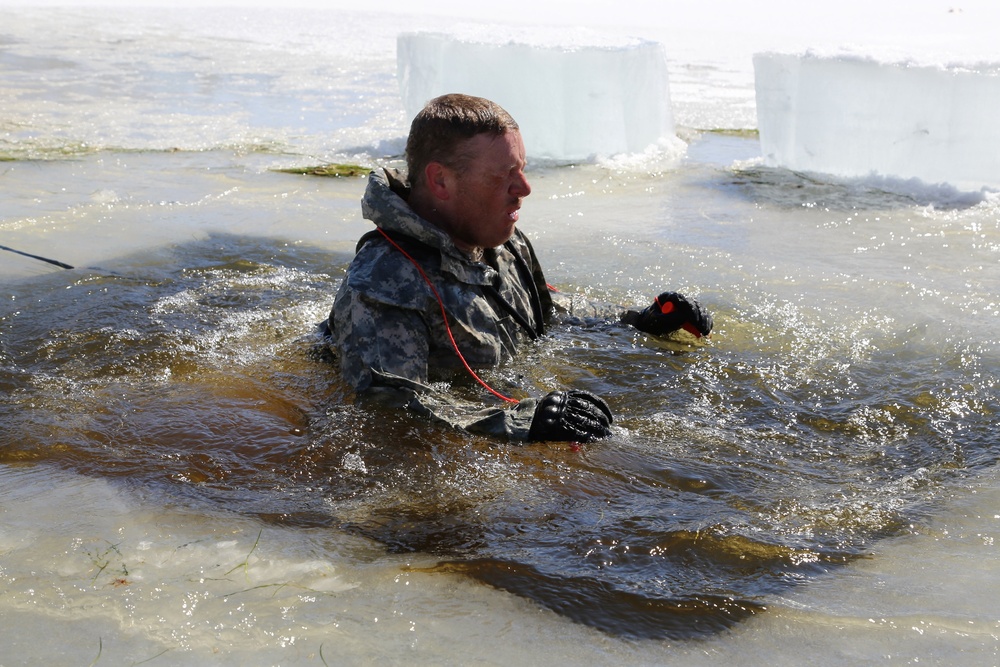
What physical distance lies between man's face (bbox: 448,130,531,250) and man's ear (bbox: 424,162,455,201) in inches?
1.0

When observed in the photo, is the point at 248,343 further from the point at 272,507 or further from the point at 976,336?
the point at 976,336

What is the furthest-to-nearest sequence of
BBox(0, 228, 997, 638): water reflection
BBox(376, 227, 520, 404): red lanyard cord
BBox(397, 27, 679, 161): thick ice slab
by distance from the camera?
BBox(397, 27, 679, 161): thick ice slab → BBox(376, 227, 520, 404): red lanyard cord → BBox(0, 228, 997, 638): water reflection

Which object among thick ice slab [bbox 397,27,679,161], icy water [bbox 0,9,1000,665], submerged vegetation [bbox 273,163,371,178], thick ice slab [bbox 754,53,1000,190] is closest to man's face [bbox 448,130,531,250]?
icy water [bbox 0,9,1000,665]

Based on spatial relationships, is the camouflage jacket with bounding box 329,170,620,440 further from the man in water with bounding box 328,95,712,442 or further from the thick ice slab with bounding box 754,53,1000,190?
the thick ice slab with bounding box 754,53,1000,190

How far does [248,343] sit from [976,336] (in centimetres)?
336

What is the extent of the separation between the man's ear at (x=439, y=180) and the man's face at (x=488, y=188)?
25 millimetres

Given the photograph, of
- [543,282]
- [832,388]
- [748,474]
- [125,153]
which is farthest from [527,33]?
[748,474]

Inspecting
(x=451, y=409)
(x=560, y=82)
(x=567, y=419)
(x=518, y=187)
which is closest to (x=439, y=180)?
(x=518, y=187)

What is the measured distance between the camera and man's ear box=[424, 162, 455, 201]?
11.7 feet

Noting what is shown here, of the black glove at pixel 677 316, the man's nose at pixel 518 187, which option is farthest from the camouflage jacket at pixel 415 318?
the black glove at pixel 677 316

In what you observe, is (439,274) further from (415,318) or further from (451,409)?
(451,409)

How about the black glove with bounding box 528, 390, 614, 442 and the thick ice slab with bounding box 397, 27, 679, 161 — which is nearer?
the black glove with bounding box 528, 390, 614, 442

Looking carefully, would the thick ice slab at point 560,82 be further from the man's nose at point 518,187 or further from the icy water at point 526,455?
the man's nose at point 518,187

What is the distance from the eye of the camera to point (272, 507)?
2871 millimetres
